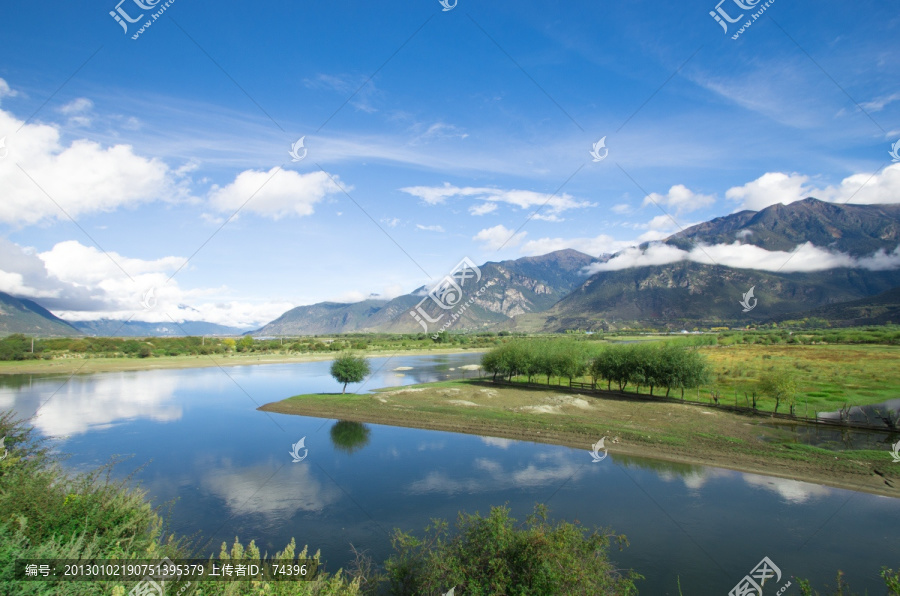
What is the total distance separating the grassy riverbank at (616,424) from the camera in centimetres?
2525

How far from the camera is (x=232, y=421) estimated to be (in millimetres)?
41031

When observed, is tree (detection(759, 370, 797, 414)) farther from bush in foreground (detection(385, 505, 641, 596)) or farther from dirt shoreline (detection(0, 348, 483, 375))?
dirt shoreline (detection(0, 348, 483, 375))

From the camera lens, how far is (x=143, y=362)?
92.8 m

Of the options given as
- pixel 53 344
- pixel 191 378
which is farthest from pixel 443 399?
pixel 53 344

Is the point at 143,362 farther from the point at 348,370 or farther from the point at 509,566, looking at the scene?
the point at 509,566

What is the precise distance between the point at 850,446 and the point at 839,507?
38.2 feet

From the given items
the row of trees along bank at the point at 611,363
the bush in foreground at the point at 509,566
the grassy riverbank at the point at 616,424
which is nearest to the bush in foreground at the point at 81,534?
the bush in foreground at the point at 509,566

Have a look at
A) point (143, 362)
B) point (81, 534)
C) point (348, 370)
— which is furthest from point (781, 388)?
point (143, 362)

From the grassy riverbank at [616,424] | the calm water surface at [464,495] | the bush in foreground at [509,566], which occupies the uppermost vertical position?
the bush in foreground at [509,566]

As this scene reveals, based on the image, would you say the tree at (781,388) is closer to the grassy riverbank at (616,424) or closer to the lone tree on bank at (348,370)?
the grassy riverbank at (616,424)

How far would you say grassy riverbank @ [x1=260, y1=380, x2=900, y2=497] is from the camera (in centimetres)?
2525

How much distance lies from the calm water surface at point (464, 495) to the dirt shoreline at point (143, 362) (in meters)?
48.2

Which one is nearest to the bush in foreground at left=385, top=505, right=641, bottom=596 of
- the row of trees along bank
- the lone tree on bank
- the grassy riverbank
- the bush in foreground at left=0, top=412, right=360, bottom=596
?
the bush in foreground at left=0, top=412, right=360, bottom=596

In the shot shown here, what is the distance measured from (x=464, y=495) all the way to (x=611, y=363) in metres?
34.4
